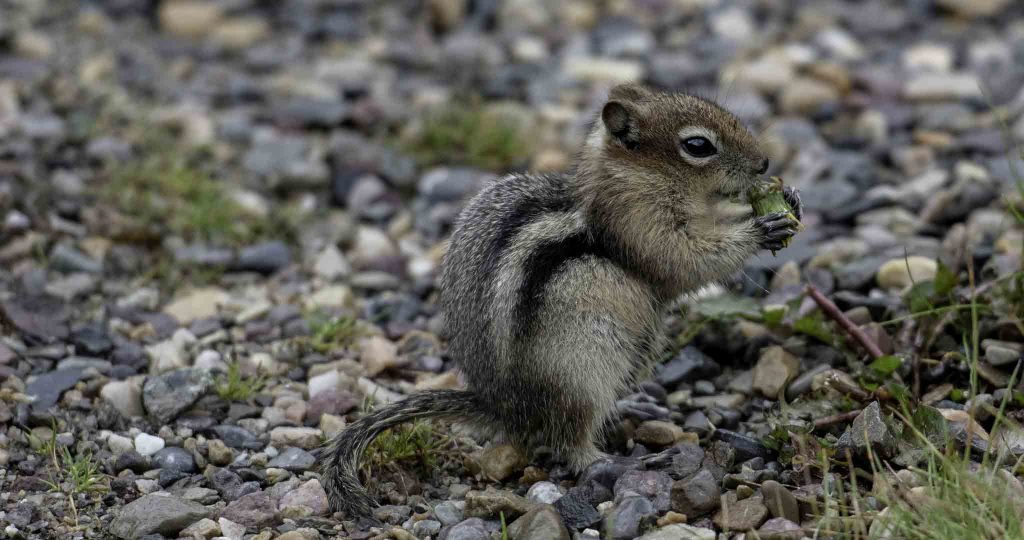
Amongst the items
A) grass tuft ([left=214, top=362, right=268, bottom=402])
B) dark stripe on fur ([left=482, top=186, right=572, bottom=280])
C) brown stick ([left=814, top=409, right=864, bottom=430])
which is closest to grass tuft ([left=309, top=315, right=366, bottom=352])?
grass tuft ([left=214, top=362, right=268, bottom=402])

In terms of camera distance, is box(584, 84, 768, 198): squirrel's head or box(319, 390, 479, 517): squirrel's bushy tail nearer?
box(319, 390, 479, 517): squirrel's bushy tail

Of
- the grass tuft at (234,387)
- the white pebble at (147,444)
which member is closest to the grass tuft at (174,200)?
the grass tuft at (234,387)

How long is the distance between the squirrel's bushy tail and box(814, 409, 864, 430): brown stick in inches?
54.8

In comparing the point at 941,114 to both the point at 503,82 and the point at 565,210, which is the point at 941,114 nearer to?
the point at 503,82

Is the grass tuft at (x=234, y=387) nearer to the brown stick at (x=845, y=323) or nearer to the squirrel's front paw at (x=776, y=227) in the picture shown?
the squirrel's front paw at (x=776, y=227)

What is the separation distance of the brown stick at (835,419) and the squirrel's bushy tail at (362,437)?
1393 millimetres

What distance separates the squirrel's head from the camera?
5.20m

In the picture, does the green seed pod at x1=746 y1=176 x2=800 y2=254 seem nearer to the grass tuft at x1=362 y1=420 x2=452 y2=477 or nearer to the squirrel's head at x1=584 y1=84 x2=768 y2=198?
the squirrel's head at x1=584 y1=84 x2=768 y2=198

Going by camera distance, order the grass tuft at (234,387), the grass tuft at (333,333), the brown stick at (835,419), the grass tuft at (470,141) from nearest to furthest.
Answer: the brown stick at (835,419), the grass tuft at (234,387), the grass tuft at (333,333), the grass tuft at (470,141)

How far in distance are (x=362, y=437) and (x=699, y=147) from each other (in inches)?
75.9

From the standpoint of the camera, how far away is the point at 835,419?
15.5 ft

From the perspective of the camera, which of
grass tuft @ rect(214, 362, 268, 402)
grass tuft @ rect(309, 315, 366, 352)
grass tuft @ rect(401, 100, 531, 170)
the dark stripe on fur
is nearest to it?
the dark stripe on fur

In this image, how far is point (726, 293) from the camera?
5.96m

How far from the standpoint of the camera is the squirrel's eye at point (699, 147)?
5207 millimetres
